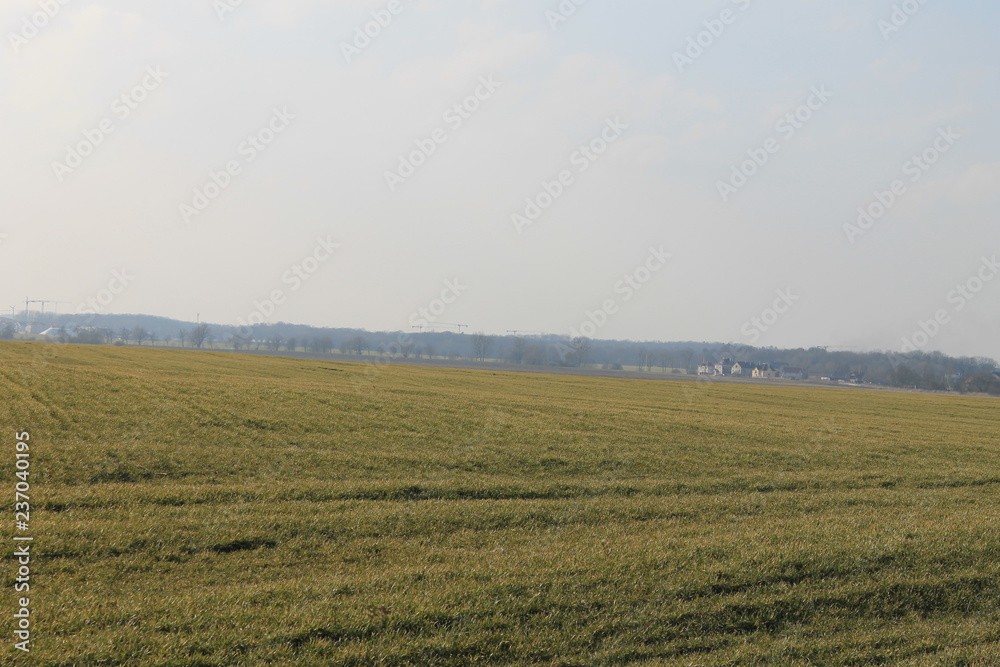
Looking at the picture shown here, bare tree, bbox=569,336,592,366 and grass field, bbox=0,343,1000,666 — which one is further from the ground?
bare tree, bbox=569,336,592,366

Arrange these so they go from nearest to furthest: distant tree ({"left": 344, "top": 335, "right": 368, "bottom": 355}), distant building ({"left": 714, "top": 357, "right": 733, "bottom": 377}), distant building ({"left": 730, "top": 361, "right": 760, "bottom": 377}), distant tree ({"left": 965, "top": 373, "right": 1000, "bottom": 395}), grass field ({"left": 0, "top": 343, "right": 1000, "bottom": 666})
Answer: grass field ({"left": 0, "top": 343, "right": 1000, "bottom": 666})
distant tree ({"left": 965, "top": 373, "right": 1000, "bottom": 395})
distant tree ({"left": 344, "top": 335, "right": 368, "bottom": 355})
distant building ({"left": 714, "top": 357, "right": 733, "bottom": 377})
distant building ({"left": 730, "top": 361, "right": 760, "bottom": 377})

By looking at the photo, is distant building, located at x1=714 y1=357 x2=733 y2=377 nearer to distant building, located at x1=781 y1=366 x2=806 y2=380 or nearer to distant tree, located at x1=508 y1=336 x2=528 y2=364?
distant building, located at x1=781 y1=366 x2=806 y2=380

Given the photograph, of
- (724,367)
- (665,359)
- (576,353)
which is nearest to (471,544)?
(576,353)

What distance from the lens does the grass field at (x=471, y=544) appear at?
9836 mm

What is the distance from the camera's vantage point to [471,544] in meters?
14.4

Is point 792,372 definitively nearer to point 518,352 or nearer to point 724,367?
point 724,367

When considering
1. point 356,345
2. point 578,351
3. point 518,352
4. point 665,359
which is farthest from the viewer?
point 665,359

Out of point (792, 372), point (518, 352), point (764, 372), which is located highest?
point (518, 352)

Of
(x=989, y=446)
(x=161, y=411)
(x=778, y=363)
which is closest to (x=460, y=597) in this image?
(x=161, y=411)

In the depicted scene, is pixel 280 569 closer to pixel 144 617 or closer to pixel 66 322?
pixel 144 617

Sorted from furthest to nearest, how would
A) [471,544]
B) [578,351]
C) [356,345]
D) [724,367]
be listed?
[724,367] → [578,351] → [356,345] → [471,544]

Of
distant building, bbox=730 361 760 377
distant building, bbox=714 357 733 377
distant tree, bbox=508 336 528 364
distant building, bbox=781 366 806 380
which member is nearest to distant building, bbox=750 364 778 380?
distant building, bbox=730 361 760 377

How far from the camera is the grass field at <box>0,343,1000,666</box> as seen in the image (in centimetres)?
984

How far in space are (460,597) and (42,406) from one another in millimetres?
20785
